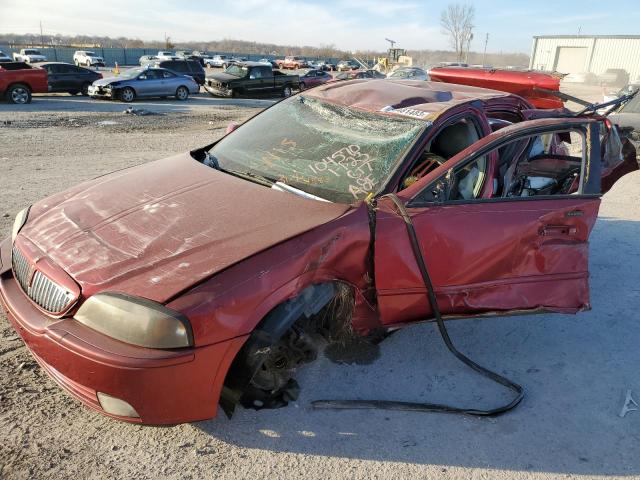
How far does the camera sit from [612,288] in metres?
4.14

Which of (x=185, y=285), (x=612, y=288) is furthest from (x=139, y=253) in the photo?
(x=612, y=288)

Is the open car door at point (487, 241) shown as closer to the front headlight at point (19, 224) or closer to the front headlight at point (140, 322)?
the front headlight at point (140, 322)

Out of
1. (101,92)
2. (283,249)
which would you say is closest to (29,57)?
(101,92)

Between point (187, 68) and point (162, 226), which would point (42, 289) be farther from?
point (187, 68)

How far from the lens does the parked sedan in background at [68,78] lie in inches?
717

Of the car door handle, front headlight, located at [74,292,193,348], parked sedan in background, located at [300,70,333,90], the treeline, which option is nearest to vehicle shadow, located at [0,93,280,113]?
parked sedan in background, located at [300,70,333,90]

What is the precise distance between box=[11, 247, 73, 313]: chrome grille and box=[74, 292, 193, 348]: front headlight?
0.73 ft

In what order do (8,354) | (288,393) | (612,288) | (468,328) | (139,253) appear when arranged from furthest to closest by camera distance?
1. (612,288)
2. (468,328)
3. (8,354)
4. (288,393)
5. (139,253)

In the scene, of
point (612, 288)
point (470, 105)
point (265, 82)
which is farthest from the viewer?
point (265, 82)

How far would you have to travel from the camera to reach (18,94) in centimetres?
1541

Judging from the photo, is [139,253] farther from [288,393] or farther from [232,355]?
[288,393]

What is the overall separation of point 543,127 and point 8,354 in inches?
135

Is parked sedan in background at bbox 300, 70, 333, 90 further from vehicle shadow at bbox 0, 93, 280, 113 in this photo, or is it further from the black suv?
the black suv

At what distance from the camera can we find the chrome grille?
2.21m
